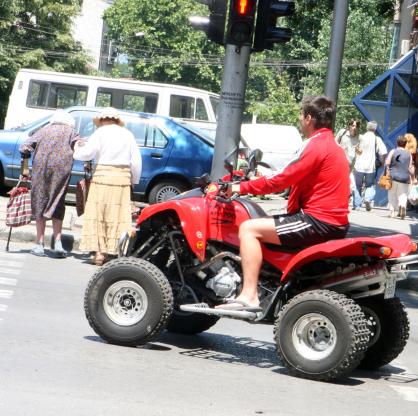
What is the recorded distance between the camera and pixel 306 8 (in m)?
20.7

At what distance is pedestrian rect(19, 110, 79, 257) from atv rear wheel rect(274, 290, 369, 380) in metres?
6.10

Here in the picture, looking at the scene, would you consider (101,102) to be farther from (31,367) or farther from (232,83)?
(31,367)

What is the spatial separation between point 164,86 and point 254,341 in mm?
19305

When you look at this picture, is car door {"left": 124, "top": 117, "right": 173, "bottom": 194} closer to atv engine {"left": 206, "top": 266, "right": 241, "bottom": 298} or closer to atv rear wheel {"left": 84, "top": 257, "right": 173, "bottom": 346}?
atv rear wheel {"left": 84, "top": 257, "right": 173, "bottom": 346}

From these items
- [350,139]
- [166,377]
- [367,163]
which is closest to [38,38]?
[350,139]

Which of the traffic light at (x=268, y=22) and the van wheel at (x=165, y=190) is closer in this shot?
the traffic light at (x=268, y=22)

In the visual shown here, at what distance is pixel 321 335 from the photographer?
23.1 feet

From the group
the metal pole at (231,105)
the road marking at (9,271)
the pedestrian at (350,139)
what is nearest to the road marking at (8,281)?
the road marking at (9,271)

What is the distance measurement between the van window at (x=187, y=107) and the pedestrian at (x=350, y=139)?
527 centimetres

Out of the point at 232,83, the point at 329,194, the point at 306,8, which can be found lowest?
the point at 329,194

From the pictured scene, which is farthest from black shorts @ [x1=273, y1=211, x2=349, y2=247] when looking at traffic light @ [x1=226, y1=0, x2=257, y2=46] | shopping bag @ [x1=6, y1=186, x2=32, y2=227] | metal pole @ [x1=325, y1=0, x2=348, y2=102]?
metal pole @ [x1=325, y1=0, x2=348, y2=102]

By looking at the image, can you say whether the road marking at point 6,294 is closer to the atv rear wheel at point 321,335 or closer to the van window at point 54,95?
the atv rear wheel at point 321,335

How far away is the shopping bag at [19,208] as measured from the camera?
1271cm

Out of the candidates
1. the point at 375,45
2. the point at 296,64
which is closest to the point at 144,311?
the point at 375,45
